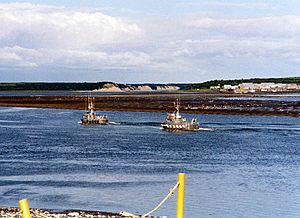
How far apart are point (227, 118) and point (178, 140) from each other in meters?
39.4

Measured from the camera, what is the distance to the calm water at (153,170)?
27047 mm

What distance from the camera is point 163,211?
83.3ft

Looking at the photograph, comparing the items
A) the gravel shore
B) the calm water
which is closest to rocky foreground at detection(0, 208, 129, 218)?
the gravel shore

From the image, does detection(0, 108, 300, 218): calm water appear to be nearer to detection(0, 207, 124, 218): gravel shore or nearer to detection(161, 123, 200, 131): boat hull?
detection(0, 207, 124, 218): gravel shore

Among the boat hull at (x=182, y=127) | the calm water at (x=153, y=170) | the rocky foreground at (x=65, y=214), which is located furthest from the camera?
the boat hull at (x=182, y=127)

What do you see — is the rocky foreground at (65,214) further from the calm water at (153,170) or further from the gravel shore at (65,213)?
the calm water at (153,170)

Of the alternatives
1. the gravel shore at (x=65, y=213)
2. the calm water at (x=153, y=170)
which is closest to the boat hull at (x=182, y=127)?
the calm water at (x=153, y=170)

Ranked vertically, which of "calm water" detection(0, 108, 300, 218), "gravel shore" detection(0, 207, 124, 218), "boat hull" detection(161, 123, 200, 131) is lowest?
"calm water" detection(0, 108, 300, 218)

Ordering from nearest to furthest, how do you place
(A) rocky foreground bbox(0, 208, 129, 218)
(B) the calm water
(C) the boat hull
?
(A) rocky foreground bbox(0, 208, 129, 218) → (B) the calm water → (C) the boat hull

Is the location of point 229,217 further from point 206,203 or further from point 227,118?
point 227,118

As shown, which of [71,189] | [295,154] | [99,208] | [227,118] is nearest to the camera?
[99,208]

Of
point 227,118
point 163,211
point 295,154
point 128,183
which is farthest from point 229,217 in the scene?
point 227,118

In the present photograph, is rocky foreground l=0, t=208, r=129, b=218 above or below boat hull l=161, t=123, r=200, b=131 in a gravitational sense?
below

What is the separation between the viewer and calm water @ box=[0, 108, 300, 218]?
1065 inches
